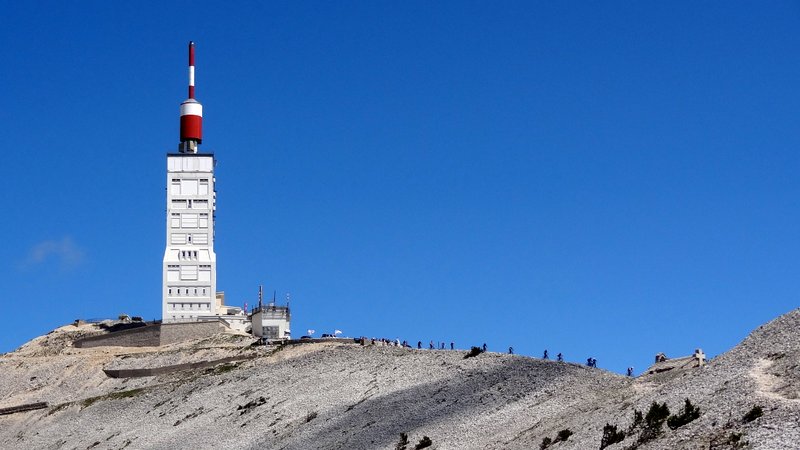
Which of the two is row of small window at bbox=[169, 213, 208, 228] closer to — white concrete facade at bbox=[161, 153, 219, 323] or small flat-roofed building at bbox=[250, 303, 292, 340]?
white concrete facade at bbox=[161, 153, 219, 323]

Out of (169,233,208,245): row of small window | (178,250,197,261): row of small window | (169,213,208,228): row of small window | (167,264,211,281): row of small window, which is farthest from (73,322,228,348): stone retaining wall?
(169,213,208,228): row of small window

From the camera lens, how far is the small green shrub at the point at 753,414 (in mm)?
45438

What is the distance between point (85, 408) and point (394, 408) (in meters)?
35.8

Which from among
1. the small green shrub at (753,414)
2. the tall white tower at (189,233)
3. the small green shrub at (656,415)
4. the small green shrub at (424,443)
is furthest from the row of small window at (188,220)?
the small green shrub at (753,414)

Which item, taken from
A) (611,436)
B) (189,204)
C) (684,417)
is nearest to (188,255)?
(189,204)

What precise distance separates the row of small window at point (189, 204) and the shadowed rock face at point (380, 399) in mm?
20377

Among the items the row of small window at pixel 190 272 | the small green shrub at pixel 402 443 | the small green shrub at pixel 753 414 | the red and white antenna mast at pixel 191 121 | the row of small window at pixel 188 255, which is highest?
the red and white antenna mast at pixel 191 121

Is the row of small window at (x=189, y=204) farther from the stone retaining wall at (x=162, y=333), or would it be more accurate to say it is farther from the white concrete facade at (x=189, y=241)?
the stone retaining wall at (x=162, y=333)

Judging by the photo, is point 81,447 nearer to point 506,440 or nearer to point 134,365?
point 134,365

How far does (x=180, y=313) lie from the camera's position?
131 meters

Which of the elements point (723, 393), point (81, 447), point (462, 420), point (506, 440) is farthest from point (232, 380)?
point (723, 393)

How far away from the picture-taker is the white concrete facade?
13112 centimetres

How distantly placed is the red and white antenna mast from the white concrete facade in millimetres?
2335

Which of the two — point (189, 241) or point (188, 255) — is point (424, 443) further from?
point (189, 241)
